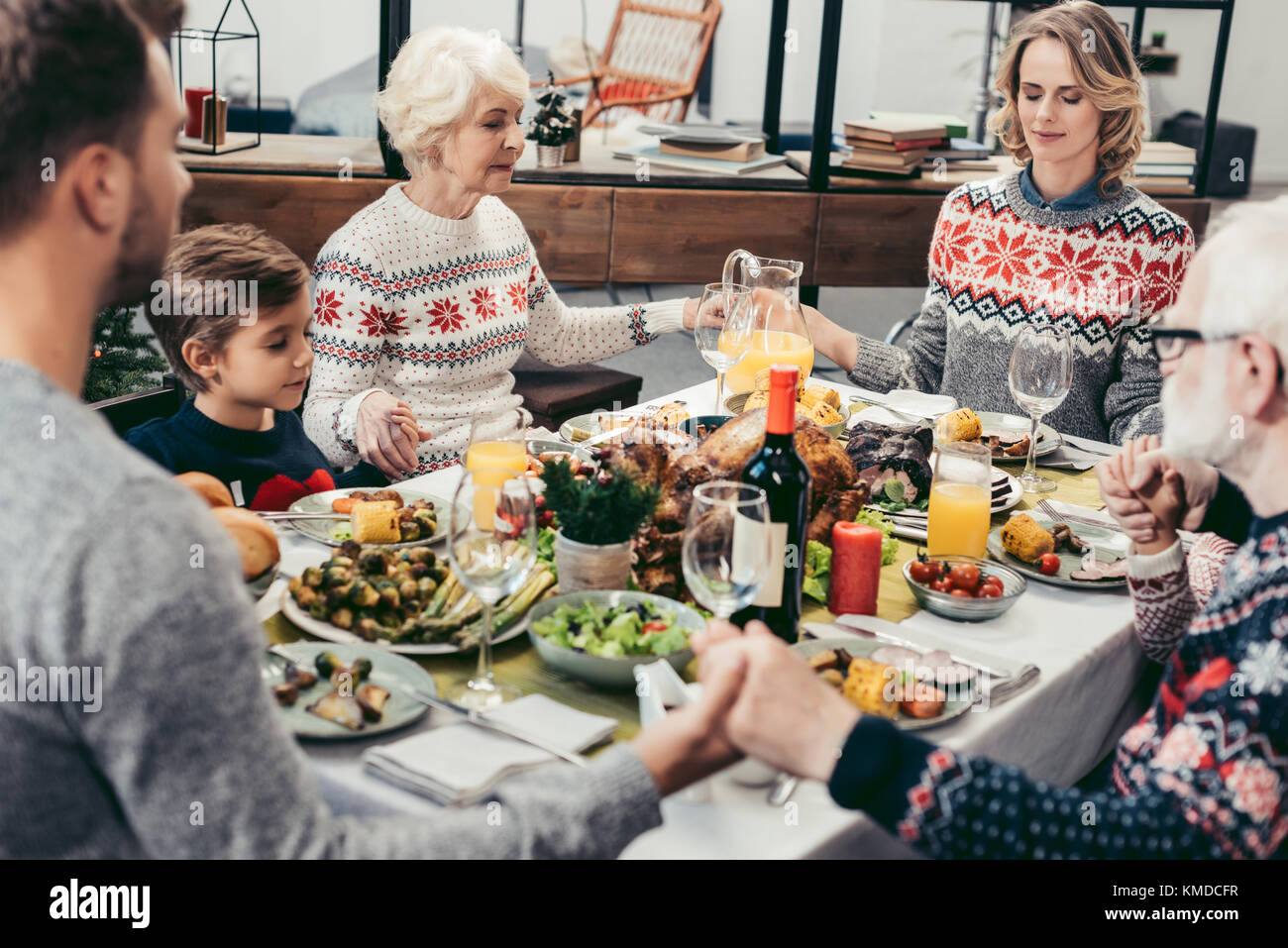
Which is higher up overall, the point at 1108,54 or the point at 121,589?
the point at 1108,54

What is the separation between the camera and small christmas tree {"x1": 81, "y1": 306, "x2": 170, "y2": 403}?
310cm

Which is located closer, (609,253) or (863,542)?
(863,542)

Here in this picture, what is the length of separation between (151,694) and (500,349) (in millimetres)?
1848

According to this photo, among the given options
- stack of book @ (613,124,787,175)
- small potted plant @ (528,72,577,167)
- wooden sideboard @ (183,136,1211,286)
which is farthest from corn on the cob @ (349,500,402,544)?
stack of book @ (613,124,787,175)

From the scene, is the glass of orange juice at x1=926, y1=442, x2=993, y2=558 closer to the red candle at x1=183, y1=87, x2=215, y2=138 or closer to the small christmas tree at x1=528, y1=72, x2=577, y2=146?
the small christmas tree at x1=528, y1=72, x2=577, y2=146

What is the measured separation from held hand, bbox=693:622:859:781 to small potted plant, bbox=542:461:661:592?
15.8 inches

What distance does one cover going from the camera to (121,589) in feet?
2.68

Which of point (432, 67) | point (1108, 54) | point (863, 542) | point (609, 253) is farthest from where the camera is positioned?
point (609, 253)

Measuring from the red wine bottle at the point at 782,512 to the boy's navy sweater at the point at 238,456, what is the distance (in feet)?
2.71

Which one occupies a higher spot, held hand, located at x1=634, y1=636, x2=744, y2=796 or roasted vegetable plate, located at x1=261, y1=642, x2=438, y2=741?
held hand, located at x1=634, y1=636, x2=744, y2=796

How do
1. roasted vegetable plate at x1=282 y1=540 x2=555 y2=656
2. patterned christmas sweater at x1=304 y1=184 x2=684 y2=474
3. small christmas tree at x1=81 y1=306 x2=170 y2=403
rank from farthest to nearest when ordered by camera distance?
1. small christmas tree at x1=81 y1=306 x2=170 y2=403
2. patterned christmas sweater at x1=304 y1=184 x2=684 y2=474
3. roasted vegetable plate at x1=282 y1=540 x2=555 y2=656

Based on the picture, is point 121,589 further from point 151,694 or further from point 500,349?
point 500,349
